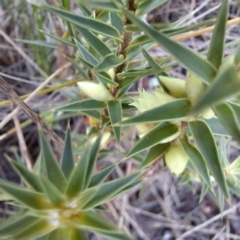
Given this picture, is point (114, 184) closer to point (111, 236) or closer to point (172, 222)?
point (111, 236)

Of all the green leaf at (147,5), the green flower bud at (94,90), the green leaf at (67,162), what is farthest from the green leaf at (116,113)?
the green leaf at (147,5)

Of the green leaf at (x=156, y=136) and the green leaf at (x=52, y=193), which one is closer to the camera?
the green leaf at (x=52, y=193)

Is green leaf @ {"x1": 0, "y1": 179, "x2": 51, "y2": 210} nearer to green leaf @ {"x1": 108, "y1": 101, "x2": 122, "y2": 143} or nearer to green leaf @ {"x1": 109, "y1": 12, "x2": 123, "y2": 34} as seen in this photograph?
green leaf @ {"x1": 108, "y1": 101, "x2": 122, "y2": 143}

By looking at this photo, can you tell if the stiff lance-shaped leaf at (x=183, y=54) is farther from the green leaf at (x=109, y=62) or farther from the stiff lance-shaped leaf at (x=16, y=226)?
the stiff lance-shaped leaf at (x=16, y=226)

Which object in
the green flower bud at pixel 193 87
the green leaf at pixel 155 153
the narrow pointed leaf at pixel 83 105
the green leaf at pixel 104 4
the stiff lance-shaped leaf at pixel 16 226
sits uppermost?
the green leaf at pixel 104 4

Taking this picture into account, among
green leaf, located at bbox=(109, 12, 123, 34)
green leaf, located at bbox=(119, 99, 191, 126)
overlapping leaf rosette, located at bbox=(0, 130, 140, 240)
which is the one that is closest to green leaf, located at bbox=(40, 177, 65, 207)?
overlapping leaf rosette, located at bbox=(0, 130, 140, 240)

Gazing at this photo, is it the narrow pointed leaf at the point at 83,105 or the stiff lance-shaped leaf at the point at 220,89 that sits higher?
the narrow pointed leaf at the point at 83,105

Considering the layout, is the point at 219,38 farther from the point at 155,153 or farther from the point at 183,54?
the point at 155,153

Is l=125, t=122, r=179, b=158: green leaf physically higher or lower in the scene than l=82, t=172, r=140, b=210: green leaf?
higher
